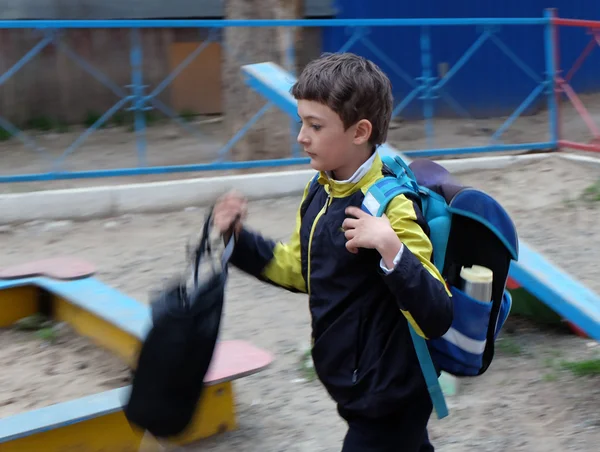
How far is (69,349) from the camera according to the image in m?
3.46

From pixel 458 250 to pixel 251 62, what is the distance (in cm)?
477

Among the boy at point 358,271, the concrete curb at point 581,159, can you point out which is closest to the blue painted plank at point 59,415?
the boy at point 358,271

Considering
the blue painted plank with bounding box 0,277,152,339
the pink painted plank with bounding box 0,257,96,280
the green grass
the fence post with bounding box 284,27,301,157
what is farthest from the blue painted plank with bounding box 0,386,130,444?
the fence post with bounding box 284,27,301,157

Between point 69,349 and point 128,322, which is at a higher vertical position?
point 128,322

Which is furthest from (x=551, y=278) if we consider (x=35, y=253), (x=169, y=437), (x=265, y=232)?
(x=35, y=253)

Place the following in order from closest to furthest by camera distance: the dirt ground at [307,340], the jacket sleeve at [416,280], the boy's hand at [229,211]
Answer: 1. the jacket sleeve at [416,280]
2. the boy's hand at [229,211]
3. the dirt ground at [307,340]

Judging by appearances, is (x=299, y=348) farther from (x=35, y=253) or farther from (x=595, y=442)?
(x=35, y=253)

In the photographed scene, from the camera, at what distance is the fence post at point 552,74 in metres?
6.77

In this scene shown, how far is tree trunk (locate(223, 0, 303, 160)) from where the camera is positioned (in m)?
6.35

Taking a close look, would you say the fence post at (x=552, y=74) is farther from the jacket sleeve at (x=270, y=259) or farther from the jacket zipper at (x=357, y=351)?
the jacket zipper at (x=357, y=351)

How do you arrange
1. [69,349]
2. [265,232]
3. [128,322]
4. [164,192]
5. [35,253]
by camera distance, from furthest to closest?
[164,192], [265,232], [35,253], [69,349], [128,322]

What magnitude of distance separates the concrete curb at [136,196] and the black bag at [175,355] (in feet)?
12.1

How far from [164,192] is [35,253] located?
108 cm

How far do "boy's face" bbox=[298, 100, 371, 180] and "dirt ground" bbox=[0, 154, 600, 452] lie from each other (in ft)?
4.25
